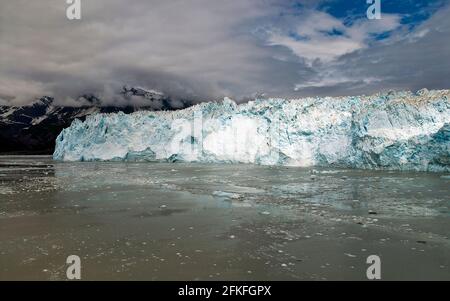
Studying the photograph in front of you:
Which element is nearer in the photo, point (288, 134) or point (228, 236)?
point (228, 236)

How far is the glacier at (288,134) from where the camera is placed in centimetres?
2361

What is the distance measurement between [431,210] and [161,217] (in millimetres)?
6899

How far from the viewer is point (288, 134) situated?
31188 mm

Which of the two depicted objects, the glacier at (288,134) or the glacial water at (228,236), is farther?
the glacier at (288,134)

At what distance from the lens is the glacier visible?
23.6 meters

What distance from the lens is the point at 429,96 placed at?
2484 cm

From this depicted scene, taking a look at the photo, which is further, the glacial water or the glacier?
the glacier

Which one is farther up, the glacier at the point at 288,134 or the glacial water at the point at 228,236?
the glacier at the point at 288,134

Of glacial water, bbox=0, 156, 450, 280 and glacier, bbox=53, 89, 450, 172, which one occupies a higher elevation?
glacier, bbox=53, 89, 450, 172

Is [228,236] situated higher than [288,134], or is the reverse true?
[288,134]
